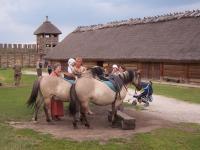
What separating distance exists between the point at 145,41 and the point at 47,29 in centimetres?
2922

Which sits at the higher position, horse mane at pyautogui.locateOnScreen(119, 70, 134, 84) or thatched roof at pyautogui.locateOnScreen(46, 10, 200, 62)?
thatched roof at pyautogui.locateOnScreen(46, 10, 200, 62)

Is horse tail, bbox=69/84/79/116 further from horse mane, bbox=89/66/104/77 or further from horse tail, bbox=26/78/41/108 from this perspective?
horse tail, bbox=26/78/41/108

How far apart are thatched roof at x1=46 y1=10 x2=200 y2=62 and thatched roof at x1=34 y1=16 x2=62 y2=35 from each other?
604 inches

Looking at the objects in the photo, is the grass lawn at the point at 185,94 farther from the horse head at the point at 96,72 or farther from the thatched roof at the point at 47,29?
the thatched roof at the point at 47,29

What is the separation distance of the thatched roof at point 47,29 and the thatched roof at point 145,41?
604 inches

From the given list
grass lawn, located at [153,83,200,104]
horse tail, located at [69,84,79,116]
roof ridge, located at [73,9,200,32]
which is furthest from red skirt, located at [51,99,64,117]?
roof ridge, located at [73,9,200,32]

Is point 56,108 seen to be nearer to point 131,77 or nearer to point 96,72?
point 96,72

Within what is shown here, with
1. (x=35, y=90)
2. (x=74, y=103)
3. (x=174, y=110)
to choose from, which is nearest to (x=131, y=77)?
(x=74, y=103)

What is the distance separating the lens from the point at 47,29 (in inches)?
2279

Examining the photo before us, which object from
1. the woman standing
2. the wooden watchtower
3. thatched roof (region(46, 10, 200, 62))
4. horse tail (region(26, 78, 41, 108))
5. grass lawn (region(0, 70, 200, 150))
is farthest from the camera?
the wooden watchtower

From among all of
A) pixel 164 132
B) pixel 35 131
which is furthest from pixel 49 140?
pixel 164 132

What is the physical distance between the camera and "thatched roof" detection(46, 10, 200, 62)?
26.7 meters

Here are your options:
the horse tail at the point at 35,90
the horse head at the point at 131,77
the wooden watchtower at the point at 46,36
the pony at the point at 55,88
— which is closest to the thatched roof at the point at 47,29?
the wooden watchtower at the point at 46,36

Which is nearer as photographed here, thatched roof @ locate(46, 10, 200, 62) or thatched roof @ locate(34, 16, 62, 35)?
thatched roof @ locate(46, 10, 200, 62)
